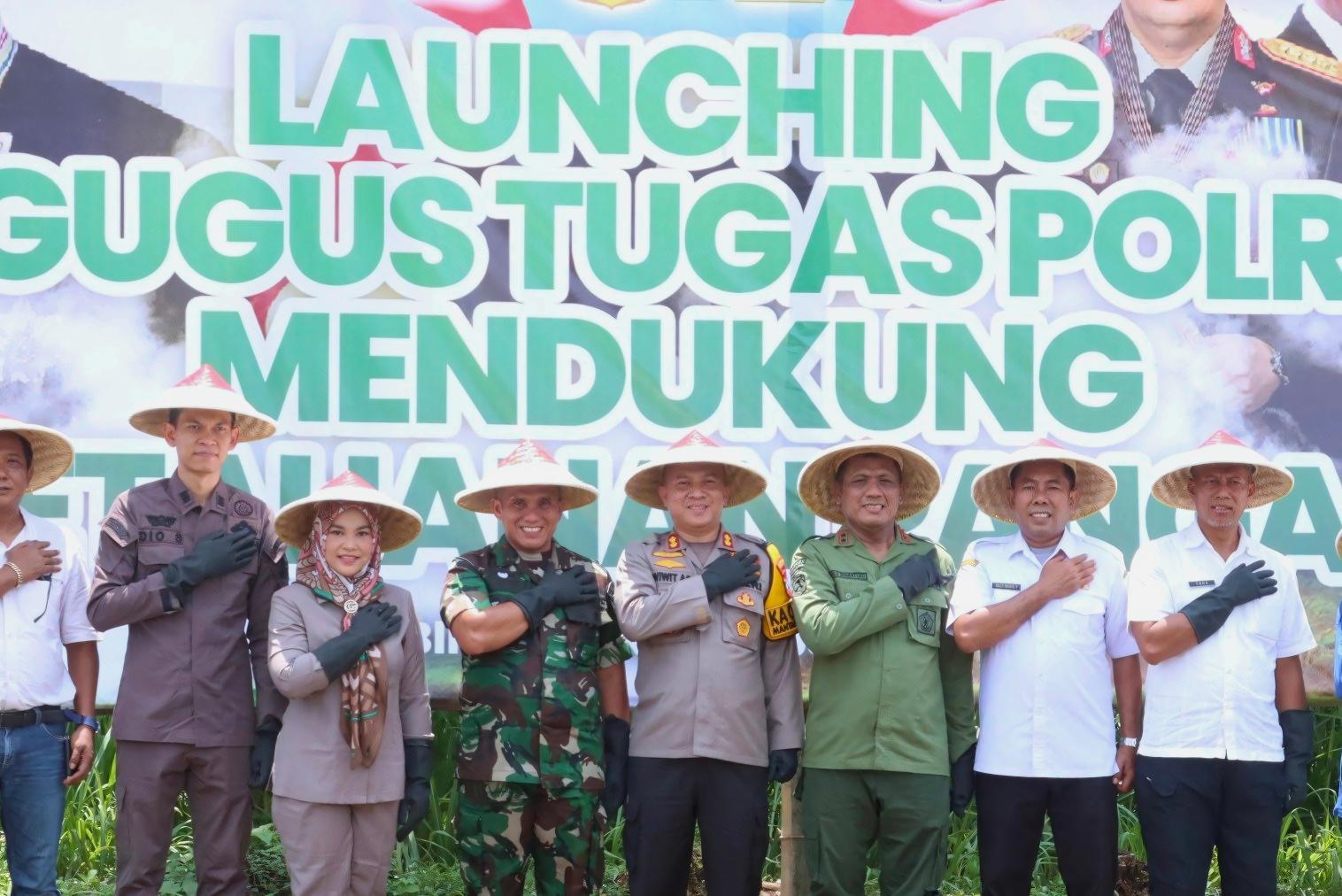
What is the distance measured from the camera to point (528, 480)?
4.72 meters

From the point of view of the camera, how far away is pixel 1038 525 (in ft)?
15.7

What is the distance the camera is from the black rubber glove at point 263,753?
4.61 metres

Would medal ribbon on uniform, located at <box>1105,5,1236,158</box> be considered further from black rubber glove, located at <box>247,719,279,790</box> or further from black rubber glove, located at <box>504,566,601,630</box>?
black rubber glove, located at <box>247,719,279,790</box>

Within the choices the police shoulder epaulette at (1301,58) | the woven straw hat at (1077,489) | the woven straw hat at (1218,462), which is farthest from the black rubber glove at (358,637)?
the police shoulder epaulette at (1301,58)

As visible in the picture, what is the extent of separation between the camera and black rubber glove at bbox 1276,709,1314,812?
4.54m

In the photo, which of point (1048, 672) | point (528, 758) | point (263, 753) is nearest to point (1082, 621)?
point (1048, 672)

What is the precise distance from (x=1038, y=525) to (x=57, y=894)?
3.16m

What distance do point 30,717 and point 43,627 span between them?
0.27 m

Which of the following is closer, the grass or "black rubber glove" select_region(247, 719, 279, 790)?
"black rubber glove" select_region(247, 719, 279, 790)

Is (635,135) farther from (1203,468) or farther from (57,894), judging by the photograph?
(57,894)

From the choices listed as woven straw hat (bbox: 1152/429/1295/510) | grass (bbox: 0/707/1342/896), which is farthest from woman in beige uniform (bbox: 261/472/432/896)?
woven straw hat (bbox: 1152/429/1295/510)

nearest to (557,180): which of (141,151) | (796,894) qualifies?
(141,151)

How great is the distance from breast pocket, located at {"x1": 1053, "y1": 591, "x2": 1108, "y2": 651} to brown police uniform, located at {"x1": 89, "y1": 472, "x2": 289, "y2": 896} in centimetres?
233

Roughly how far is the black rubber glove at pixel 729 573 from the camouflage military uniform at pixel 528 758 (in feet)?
1.39
